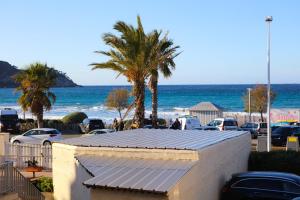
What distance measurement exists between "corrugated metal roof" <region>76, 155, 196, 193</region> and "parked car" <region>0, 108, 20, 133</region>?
30120 millimetres

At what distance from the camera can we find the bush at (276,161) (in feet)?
58.0

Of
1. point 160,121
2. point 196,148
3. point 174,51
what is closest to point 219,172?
point 196,148

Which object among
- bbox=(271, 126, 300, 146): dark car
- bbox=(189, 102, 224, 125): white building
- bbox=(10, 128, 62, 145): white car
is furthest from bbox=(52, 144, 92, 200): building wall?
bbox=(189, 102, 224, 125): white building

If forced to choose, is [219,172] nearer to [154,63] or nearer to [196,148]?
[196,148]

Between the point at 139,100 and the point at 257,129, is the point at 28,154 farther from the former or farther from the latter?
the point at 257,129

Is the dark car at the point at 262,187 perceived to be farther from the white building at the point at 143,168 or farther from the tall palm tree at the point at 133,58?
the tall palm tree at the point at 133,58

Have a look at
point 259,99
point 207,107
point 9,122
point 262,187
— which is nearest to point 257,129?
point 207,107

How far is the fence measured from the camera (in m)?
21.9

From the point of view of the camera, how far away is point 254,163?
1852cm

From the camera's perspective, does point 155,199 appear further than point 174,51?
No

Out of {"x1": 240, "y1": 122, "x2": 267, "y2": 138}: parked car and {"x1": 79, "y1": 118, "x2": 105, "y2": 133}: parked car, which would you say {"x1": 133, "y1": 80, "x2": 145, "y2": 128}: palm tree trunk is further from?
{"x1": 79, "y1": 118, "x2": 105, "y2": 133}: parked car

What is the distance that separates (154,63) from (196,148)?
51.9ft

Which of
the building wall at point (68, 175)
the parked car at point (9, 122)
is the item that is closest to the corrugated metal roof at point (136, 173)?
the building wall at point (68, 175)

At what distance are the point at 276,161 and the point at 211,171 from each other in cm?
622
